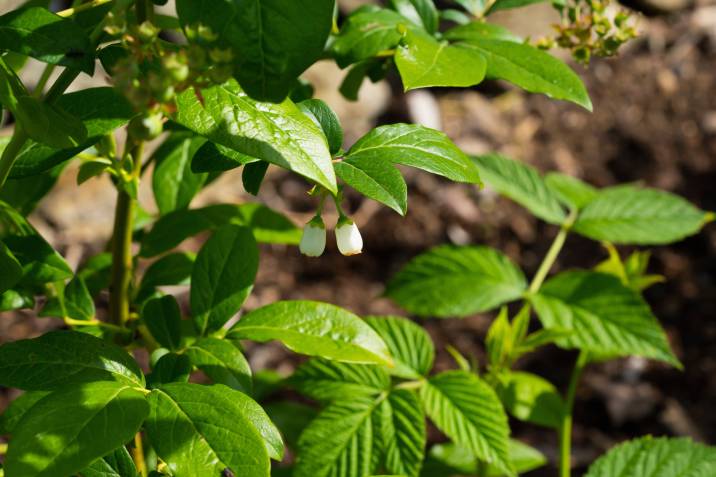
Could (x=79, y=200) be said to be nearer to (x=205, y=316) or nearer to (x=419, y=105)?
(x=419, y=105)

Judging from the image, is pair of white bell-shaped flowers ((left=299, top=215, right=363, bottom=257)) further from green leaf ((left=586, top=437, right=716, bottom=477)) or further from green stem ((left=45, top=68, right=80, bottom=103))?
green leaf ((left=586, top=437, right=716, bottom=477))

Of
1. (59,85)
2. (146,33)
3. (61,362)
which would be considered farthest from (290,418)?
(146,33)

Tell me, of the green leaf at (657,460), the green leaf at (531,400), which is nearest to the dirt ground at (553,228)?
the green leaf at (531,400)

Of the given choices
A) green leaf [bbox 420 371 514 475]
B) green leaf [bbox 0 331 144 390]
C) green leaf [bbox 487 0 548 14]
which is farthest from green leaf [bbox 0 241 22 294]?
green leaf [bbox 487 0 548 14]

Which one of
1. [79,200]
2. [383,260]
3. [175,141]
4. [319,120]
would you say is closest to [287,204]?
[383,260]

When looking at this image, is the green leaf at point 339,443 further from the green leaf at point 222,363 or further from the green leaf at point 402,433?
the green leaf at point 222,363
